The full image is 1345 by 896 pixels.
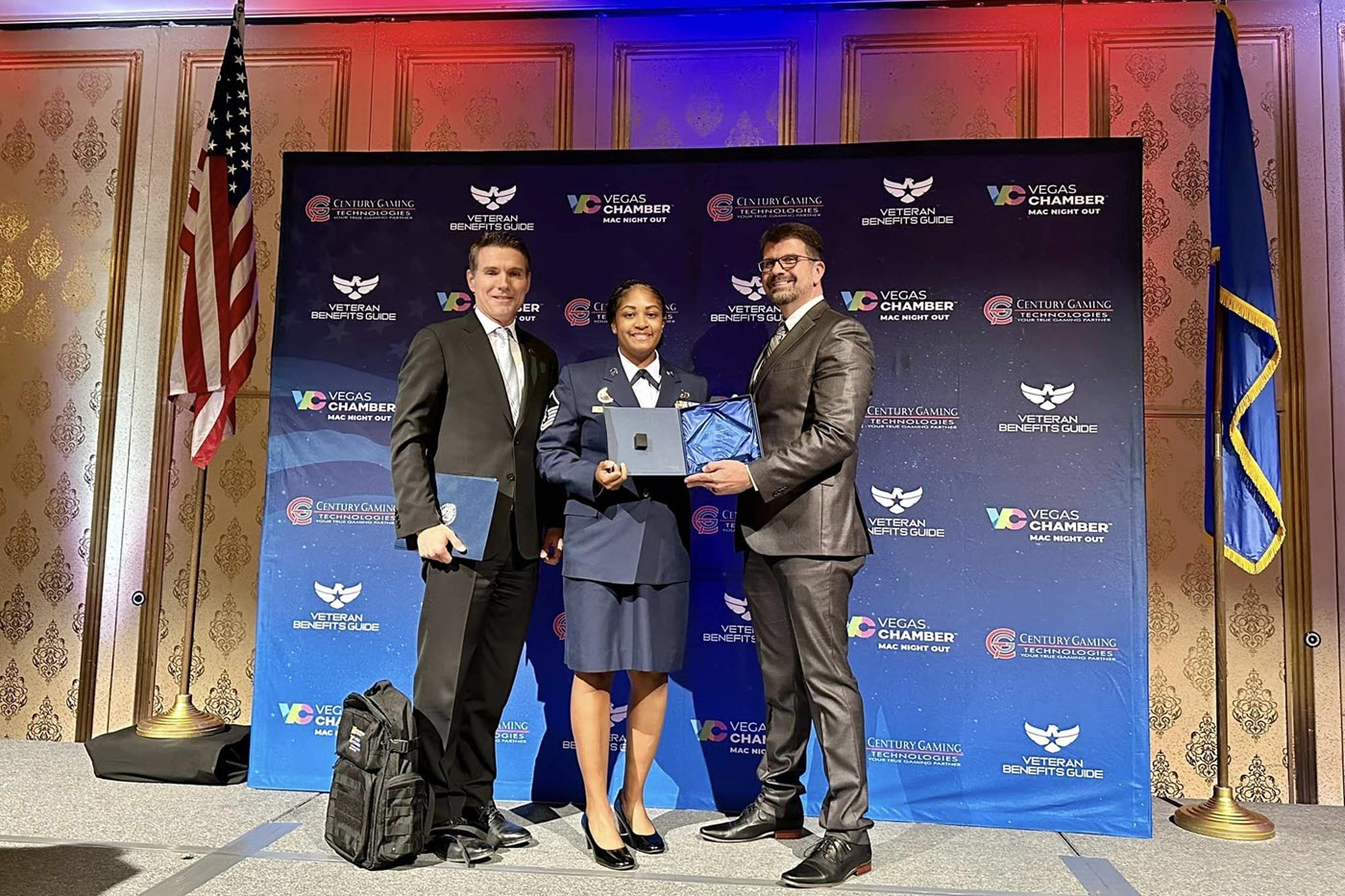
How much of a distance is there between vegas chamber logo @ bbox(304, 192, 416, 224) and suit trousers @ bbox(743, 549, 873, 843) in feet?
6.62

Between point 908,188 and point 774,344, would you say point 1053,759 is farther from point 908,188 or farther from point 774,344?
point 908,188

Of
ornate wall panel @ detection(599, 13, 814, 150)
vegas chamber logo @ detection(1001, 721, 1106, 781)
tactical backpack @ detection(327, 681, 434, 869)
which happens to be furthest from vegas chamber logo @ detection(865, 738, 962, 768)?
ornate wall panel @ detection(599, 13, 814, 150)

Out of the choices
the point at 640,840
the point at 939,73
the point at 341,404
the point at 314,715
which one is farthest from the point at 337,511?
the point at 939,73

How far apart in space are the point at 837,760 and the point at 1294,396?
268 cm

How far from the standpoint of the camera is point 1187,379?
13.5 feet

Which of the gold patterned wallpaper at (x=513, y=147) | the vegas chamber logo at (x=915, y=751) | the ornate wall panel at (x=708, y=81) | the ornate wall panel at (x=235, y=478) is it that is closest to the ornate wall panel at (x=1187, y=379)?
the gold patterned wallpaper at (x=513, y=147)

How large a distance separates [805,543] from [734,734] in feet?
3.49

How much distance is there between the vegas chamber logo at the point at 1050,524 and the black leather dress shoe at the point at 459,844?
6.84ft

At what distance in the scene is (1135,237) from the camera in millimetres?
3574

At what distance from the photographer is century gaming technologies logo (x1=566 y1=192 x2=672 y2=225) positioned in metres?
3.82

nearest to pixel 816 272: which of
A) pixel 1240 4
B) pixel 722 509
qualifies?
pixel 722 509

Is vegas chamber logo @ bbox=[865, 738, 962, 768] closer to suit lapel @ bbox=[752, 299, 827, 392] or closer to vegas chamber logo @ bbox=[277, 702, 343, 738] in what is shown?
suit lapel @ bbox=[752, 299, 827, 392]

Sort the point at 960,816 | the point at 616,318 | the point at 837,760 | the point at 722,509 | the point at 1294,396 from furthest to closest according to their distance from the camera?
Result: 1. the point at 1294,396
2. the point at 722,509
3. the point at 960,816
4. the point at 616,318
5. the point at 837,760

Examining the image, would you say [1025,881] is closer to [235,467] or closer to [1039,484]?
[1039,484]
